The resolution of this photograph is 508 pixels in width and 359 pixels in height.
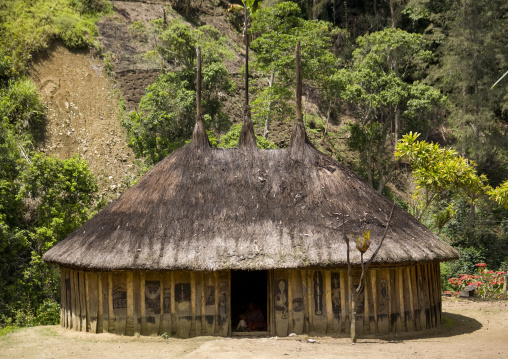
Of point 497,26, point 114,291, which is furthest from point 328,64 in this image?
point 114,291

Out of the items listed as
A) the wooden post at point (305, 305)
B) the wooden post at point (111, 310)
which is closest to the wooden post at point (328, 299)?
the wooden post at point (305, 305)

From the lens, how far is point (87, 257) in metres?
12.1

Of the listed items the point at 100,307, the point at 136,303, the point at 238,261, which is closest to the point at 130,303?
the point at 136,303

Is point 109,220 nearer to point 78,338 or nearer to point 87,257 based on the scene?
point 87,257

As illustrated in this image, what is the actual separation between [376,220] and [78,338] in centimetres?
699

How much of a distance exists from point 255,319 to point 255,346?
2.24 metres

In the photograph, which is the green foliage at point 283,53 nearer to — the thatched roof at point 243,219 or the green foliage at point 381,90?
the green foliage at point 381,90

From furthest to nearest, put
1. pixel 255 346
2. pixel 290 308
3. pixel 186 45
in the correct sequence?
pixel 186 45 → pixel 290 308 → pixel 255 346

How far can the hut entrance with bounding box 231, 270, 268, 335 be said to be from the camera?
43.1 ft

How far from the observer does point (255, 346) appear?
11078mm

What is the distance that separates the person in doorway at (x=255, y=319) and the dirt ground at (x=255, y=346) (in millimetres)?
1244

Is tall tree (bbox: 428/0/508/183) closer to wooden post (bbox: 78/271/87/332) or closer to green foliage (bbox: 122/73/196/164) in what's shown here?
green foliage (bbox: 122/73/196/164)

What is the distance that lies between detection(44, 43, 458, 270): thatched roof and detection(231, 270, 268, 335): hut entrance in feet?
7.02

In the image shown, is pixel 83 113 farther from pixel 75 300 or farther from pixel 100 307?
pixel 100 307
